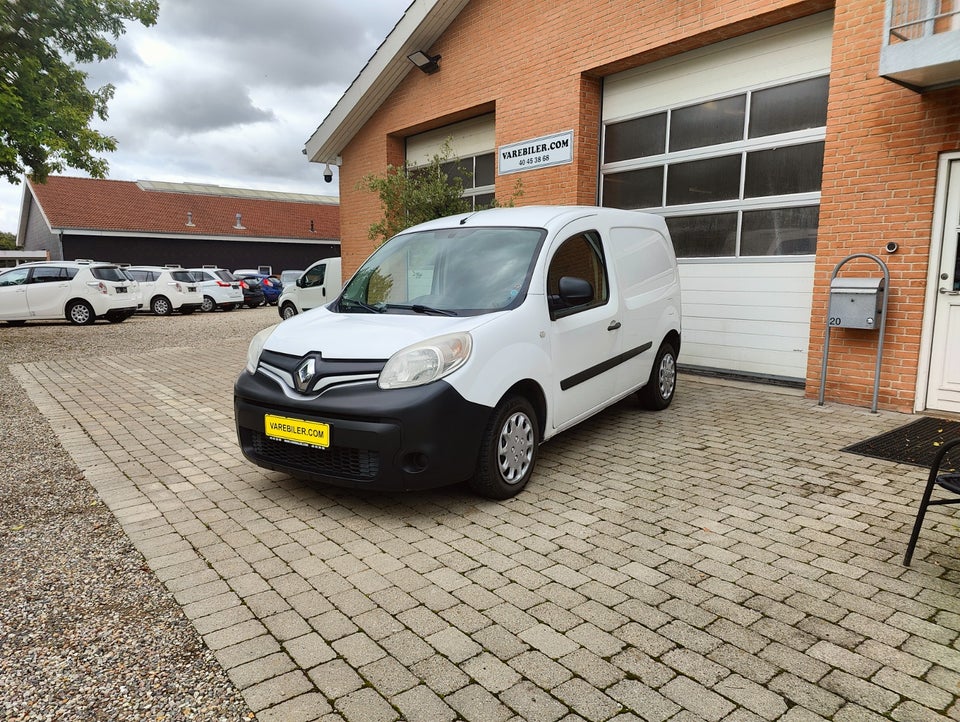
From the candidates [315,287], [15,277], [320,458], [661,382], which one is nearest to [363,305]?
[320,458]

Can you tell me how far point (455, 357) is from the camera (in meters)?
3.90

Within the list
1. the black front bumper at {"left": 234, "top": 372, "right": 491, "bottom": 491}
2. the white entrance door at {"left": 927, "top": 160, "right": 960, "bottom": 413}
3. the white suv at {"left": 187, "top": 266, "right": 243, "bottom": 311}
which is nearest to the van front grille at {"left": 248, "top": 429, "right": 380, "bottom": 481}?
A: the black front bumper at {"left": 234, "top": 372, "right": 491, "bottom": 491}

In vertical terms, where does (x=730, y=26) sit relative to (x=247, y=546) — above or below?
above

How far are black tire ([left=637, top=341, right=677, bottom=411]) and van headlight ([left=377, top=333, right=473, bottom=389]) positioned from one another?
10.2 ft

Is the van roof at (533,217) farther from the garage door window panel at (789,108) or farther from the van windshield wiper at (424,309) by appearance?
the garage door window panel at (789,108)

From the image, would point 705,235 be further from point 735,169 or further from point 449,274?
point 449,274

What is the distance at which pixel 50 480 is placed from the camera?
485cm

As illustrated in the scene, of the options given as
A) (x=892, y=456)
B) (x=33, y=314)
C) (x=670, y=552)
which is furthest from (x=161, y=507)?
(x=33, y=314)

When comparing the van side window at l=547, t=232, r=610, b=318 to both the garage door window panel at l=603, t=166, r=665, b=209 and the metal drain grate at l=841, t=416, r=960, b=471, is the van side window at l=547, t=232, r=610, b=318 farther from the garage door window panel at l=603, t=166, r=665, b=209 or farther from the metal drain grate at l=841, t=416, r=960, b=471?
the garage door window panel at l=603, t=166, r=665, b=209

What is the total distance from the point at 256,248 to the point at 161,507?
36.9 m

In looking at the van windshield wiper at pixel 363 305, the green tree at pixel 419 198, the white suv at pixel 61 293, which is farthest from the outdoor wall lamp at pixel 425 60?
the white suv at pixel 61 293

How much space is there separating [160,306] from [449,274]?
69.9ft

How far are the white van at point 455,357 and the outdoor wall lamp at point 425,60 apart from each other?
828cm

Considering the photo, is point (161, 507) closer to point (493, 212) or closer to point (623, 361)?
point (493, 212)
